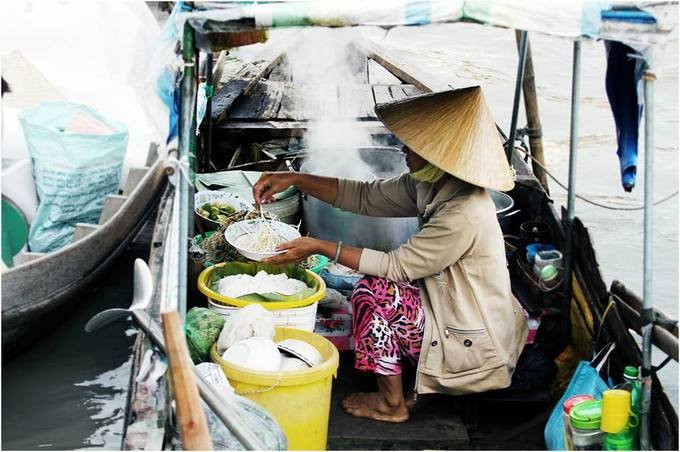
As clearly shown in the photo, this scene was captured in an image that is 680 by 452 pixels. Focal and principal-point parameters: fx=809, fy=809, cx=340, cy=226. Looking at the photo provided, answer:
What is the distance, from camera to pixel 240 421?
247 cm

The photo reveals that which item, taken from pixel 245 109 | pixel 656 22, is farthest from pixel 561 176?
pixel 656 22

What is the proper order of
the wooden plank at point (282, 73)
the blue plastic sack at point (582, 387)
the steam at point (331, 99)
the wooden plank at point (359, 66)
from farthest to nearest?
the wooden plank at point (282, 73)
the wooden plank at point (359, 66)
the steam at point (331, 99)
the blue plastic sack at point (582, 387)

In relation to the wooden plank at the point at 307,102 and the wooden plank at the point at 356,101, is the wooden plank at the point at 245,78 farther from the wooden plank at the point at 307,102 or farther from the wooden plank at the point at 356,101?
the wooden plank at the point at 356,101

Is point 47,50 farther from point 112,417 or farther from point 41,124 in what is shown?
point 112,417

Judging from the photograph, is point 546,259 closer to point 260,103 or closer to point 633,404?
point 633,404

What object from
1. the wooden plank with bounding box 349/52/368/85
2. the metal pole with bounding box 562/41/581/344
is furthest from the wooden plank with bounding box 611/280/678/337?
the wooden plank with bounding box 349/52/368/85

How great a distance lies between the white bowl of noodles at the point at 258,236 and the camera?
3492mm

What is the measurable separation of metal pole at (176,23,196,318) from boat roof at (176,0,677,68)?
0.28ft

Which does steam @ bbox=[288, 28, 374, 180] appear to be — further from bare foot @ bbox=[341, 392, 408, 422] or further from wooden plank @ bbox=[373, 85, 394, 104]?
bare foot @ bbox=[341, 392, 408, 422]

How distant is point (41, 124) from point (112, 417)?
1790 mm

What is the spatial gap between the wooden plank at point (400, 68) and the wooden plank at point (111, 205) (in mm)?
3112

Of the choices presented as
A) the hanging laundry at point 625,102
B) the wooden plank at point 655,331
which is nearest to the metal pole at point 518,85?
the hanging laundry at point 625,102

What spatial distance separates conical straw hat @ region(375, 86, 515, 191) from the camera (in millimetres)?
3168

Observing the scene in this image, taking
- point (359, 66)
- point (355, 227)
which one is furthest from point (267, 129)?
point (359, 66)
